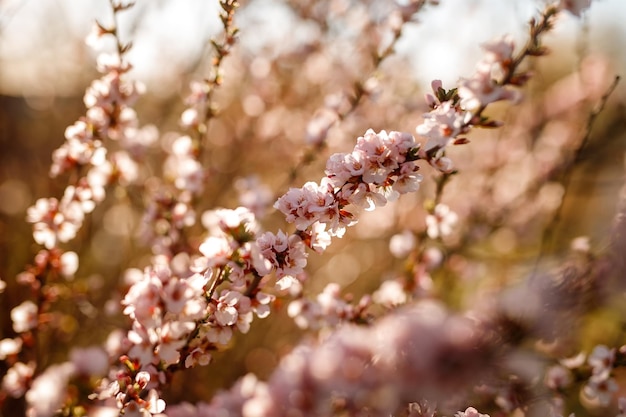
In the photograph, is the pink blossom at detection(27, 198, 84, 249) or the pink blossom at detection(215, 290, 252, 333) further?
the pink blossom at detection(27, 198, 84, 249)

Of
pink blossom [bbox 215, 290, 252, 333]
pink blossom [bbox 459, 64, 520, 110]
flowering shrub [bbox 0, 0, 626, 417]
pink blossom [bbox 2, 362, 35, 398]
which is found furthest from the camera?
pink blossom [bbox 2, 362, 35, 398]

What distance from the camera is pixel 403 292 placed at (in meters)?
2.25

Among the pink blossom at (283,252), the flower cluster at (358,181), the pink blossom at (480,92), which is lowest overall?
the pink blossom at (283,252)

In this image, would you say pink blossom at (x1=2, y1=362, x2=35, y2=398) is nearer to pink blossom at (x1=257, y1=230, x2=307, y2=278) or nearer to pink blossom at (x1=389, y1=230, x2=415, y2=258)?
pink blossom at (x1=257, y1=230, x2=307, y2=278)

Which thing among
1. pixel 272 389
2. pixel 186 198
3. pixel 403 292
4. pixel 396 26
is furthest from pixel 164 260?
pixel 396 26

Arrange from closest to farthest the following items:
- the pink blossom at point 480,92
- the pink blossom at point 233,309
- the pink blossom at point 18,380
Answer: the pink blossom at point 233,309, the pink blossom at point 480,92, the pink blossom at point 18,380

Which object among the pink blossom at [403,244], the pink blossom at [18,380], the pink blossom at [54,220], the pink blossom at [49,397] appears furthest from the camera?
the pink blossom at [403,244]

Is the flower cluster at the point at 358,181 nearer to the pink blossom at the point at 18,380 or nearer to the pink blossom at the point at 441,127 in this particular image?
the pink blossom at the point at 441,127

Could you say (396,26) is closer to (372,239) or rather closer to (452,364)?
(452,364)

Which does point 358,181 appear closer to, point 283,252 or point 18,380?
point 283,252

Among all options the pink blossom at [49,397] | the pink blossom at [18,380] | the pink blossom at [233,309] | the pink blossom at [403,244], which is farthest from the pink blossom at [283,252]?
the pink blossom at [18,380]

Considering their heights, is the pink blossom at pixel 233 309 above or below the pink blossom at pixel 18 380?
below

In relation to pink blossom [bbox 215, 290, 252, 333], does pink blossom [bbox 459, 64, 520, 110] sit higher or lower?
higher

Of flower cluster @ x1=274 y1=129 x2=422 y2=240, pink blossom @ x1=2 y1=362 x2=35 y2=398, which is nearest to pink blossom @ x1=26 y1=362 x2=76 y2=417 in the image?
pink blossom @ x1=2 y1=362 x2=35 y2=398
